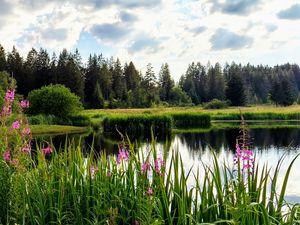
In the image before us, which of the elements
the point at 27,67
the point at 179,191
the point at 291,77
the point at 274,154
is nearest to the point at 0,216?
the point at 179,191

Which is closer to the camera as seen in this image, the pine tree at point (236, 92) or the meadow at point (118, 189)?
the meadow at point (118, 189)

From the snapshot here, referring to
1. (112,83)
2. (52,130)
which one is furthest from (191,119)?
(112,83)

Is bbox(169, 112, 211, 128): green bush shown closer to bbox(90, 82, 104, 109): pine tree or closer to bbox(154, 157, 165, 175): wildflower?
bbox(90, 82, 104, 109): pine tree

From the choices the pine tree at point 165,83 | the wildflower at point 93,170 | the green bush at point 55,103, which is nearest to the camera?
the wildflower at point 93,170

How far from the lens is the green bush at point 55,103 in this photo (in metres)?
54.1

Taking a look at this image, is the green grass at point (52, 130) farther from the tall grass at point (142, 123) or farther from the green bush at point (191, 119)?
the green bush at point (191, 119)

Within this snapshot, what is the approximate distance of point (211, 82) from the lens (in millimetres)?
117750

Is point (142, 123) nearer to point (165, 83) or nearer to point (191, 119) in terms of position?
point (191, 119)

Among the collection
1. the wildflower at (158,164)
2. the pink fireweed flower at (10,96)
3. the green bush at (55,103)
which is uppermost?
the green bush at (55,103)

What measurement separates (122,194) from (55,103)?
5000 cm

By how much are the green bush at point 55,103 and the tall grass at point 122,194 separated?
49.3 metres

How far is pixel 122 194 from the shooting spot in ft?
18.2

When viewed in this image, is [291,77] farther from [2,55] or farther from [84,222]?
[84,222]

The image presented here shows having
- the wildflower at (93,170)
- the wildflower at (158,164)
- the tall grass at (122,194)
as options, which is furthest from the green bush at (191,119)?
the wildflower at (158,164)
